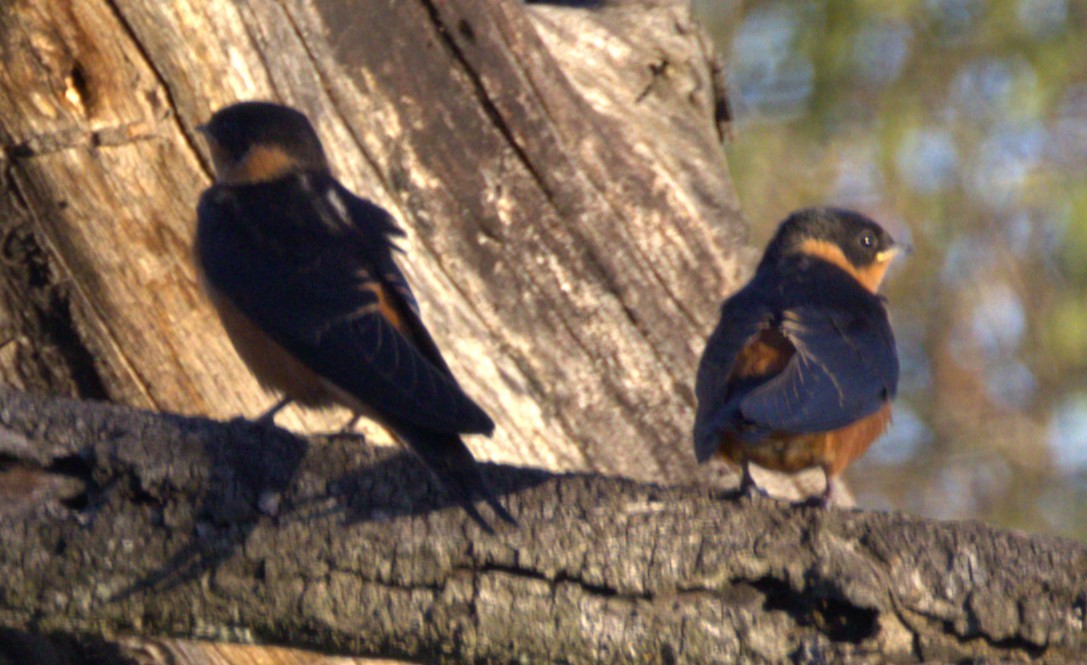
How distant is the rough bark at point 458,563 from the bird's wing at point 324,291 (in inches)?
6.3

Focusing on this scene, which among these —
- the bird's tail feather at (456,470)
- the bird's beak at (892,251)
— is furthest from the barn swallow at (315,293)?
the bird's beak at (892,251)

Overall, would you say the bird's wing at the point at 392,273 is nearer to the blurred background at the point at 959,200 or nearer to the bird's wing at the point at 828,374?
A: the bird's wing at the point at 828,374

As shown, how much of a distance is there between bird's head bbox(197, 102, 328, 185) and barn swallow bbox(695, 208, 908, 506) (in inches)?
53.3

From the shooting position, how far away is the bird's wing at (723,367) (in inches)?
139

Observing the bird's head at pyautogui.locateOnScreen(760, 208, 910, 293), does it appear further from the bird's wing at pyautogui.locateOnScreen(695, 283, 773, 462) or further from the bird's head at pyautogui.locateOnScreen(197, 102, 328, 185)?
the bird's head at pyautogui.locateOnScreen(197, 102, 328, 185)

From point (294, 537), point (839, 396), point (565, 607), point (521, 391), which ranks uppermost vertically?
point (294, 537)

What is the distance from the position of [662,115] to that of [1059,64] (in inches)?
165

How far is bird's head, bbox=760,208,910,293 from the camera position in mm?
4902

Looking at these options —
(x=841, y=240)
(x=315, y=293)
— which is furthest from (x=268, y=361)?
(x=841, y=240)

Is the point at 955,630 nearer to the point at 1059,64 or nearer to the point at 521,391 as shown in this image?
the point at 521,391

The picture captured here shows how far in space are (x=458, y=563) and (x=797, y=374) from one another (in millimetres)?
1279

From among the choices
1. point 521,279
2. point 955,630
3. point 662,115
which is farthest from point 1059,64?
point 955,630

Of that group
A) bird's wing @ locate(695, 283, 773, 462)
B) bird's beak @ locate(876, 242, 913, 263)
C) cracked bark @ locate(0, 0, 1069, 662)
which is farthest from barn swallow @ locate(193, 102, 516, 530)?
bird's beak @ locate(876, 242, 913, 263)

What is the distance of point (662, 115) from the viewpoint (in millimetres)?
5602
